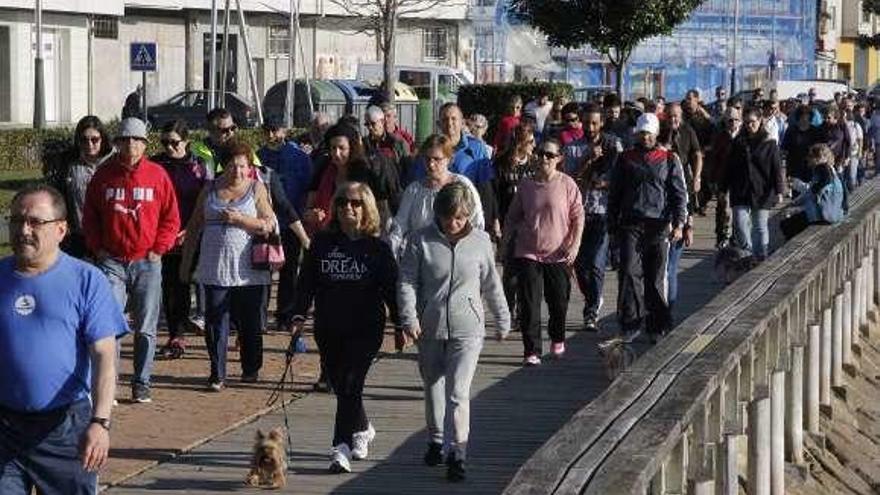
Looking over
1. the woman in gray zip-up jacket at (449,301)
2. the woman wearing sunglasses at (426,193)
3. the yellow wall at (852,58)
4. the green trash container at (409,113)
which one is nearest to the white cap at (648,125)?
the woman wearing sunglasses at (426,193)

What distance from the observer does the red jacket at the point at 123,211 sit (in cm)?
1355

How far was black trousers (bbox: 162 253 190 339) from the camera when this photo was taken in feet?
53.3

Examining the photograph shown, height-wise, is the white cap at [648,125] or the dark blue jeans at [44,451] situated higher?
the white cap at [648,125]

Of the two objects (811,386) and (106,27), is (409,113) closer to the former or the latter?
(106,27)

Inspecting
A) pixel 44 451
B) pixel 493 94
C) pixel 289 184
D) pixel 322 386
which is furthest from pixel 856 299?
pixel 493 94

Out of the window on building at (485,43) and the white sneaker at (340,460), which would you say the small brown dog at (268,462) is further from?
the window on building at (485,43)

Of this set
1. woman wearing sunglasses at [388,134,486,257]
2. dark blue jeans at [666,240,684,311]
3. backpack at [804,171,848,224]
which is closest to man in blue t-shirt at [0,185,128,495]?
woman wearing sunglasses at [388,134,486,257]

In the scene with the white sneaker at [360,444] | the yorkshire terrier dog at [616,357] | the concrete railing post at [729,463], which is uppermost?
the concrete railing post at [729,463]

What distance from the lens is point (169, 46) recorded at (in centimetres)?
5691

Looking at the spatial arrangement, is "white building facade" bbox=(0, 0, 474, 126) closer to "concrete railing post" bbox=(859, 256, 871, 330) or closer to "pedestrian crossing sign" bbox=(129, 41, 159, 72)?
"pedestrian crossing sign" bbox=(129, 41, 159, 72)

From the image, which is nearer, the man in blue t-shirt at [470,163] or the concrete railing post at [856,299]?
the man in blue t-shirt at [470,163]

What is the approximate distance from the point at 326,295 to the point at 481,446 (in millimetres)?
1533

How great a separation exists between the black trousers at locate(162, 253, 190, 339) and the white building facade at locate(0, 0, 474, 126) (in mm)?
33581

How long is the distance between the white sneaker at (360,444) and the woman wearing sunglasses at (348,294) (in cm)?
10
